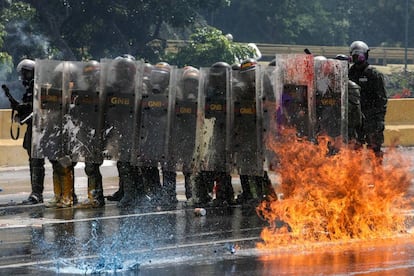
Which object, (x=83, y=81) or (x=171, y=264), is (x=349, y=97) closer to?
(x=83, y=81)

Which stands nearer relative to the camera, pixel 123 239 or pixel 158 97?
pixel 123 239

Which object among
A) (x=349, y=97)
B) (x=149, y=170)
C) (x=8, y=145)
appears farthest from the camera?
(x=8, y=145)

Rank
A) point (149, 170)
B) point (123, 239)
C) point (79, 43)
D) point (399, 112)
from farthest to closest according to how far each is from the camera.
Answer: point (79, 43) → point (399, 112) → point (149, 170) → point (123, 239)

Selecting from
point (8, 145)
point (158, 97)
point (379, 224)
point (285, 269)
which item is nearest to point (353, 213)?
point (379, 224)

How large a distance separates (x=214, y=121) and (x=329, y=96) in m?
1.43

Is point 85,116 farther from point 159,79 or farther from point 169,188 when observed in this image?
point 169,188

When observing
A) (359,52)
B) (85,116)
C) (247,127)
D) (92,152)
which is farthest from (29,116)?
(359,52)

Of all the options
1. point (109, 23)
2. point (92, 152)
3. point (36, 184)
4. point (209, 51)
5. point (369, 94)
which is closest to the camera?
point (92, 152)

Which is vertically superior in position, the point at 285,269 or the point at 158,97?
the point at 158,97

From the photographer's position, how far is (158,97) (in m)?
13.6

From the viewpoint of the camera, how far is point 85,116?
13656mm

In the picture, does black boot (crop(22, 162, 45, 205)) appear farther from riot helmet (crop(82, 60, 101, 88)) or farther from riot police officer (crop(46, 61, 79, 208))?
riot helmet (crop(82, 60, 101, 88))

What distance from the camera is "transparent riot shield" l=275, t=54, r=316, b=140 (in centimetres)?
1295

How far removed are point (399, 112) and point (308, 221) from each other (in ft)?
49.5
